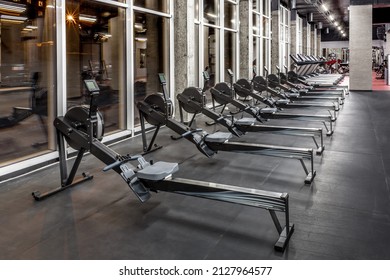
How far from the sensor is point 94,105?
3359 mm

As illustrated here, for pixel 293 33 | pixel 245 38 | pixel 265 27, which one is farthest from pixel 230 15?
pixel 293 33

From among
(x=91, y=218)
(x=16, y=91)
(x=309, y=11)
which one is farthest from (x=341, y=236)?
(x=309, y=11)

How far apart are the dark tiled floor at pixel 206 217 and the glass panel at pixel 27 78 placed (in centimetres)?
91

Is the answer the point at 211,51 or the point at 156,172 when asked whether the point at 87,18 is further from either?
the point at 156,172

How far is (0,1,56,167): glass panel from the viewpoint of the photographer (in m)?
4.65

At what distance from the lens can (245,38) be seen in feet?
36.5

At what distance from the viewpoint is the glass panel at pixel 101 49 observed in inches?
242

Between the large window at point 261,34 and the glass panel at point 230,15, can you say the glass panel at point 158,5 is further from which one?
the large window at point 261,34

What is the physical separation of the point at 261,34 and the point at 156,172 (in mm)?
11720

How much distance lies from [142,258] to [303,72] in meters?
15.9

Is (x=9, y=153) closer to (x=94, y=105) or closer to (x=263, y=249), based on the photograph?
(x=94, y=105)

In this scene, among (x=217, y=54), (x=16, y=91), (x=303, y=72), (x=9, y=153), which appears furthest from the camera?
(x=303, y=72)

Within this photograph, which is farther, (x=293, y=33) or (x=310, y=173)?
(x=293, y=33)

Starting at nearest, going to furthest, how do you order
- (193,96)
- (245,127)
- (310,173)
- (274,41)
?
(310,173)
(245,127)
(193,96)
(274,41)
